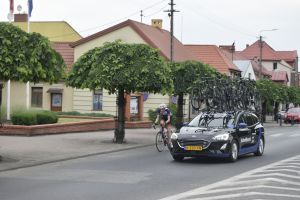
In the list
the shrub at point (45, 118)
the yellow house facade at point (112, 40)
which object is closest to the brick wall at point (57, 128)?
the shrub at point (45, 118)

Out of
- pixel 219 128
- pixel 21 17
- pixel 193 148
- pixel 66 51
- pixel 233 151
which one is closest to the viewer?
pixel 193 148

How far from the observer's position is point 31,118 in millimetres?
29781

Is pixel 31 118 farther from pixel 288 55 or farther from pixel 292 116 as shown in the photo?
pixel 288 55

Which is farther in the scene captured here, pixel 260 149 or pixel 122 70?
pixel 122 70

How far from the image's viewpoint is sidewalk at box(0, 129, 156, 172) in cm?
1781

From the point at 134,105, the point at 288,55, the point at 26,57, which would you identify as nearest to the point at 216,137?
the point at 26,57

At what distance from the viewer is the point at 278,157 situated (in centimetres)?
2064

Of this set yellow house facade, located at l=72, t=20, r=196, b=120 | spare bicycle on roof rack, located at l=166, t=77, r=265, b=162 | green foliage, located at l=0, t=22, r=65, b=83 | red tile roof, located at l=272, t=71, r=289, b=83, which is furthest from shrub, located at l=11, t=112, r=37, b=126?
red tile roof, located at l=272, t=71, r=289, b=83

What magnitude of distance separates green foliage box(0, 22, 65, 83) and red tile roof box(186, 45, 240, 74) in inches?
1757

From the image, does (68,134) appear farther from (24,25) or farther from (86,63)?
(24,25)

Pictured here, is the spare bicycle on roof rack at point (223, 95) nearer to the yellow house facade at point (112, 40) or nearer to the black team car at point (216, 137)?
the black team car at point (216, 137)

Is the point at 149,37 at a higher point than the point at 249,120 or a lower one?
higher

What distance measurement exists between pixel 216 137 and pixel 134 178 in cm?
427

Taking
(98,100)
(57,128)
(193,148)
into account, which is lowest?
(193,148)
